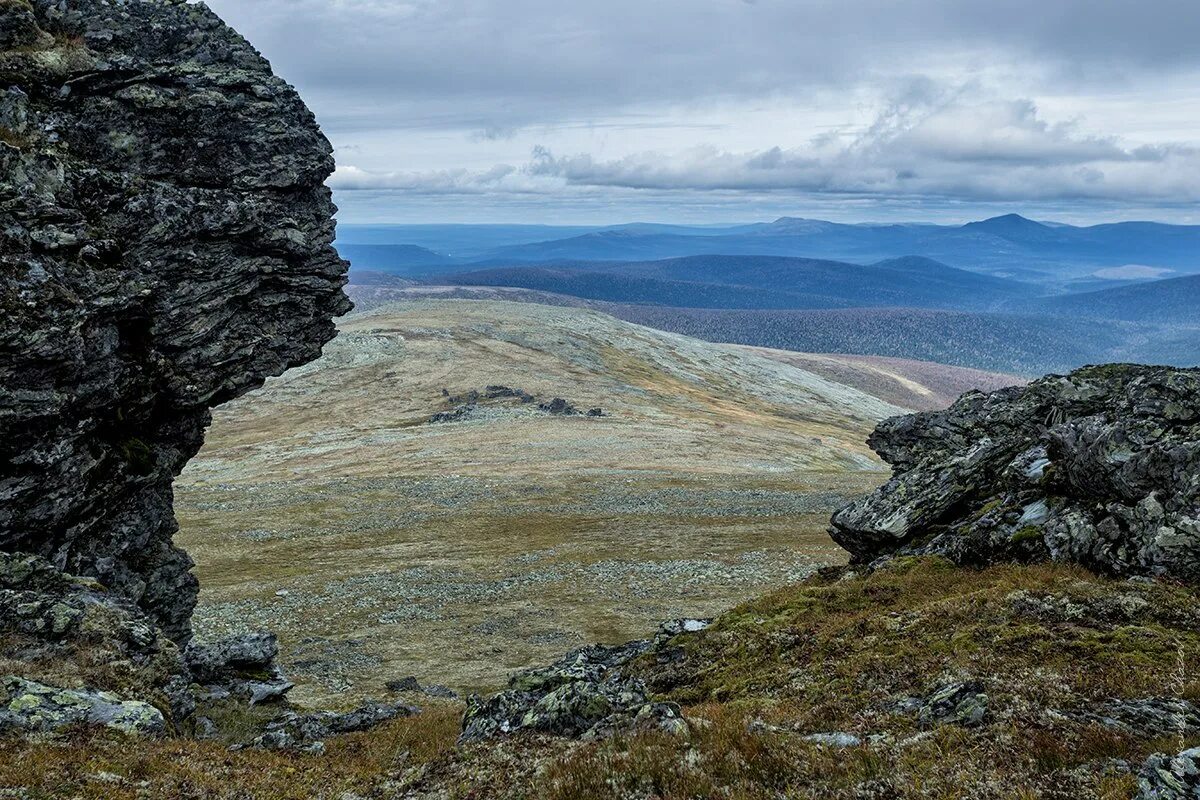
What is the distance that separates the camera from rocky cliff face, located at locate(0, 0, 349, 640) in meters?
25.3

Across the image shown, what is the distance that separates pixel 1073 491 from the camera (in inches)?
1067

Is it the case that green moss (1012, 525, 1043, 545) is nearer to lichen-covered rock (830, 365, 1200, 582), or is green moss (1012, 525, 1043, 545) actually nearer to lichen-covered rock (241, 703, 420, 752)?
lichen-covered rock (830, 365, 1200, 582)

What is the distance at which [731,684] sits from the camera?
23328 mm

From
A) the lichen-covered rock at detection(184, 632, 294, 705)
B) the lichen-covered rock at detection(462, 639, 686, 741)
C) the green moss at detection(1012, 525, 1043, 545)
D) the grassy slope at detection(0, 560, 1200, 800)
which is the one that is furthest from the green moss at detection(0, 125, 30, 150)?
the green moss at detection(1012, 525, 1043, 545)

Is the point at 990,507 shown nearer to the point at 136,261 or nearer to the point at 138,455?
the point at 136,261

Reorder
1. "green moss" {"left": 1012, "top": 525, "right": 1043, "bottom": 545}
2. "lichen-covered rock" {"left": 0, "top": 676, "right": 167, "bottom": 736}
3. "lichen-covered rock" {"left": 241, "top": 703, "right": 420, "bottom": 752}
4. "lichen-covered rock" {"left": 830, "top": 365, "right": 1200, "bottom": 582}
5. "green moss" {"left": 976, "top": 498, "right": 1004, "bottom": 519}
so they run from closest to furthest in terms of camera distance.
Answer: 1. "lichen-covered rock" {"left": 0, "top": 676, "right": 167, "bottom": 736}
2. "lichen-covered rock" {"left": 241, "top": 703, "right": 420, "bottom": 752}
3. "lichen-covered rock" {"left": 830, "top": 365, "right": 1200, "bottom": 582}
4. "green moss" {"left": 1012, "top": 525, "right": 1043, "bottom": 545}
5. "green moss" {"left": 976, "top": 498, "right": 1004, "bottom": 519}

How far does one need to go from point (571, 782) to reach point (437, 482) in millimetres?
78123

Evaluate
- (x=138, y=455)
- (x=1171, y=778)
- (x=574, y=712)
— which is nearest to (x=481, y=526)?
(x=138, y=455)

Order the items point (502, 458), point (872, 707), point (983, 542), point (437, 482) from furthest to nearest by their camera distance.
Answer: point (502, 458)
point (437, 482)
point (983, 542)
point (872, 707)

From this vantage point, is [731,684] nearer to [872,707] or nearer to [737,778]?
[872,707]

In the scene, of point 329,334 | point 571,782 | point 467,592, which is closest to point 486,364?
point 467,592

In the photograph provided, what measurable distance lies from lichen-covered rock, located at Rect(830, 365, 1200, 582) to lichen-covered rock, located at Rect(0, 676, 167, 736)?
26.0 metres

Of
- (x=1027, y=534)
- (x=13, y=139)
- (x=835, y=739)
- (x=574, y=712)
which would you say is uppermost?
(x=13, y=139)

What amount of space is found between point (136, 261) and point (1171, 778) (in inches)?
1258
